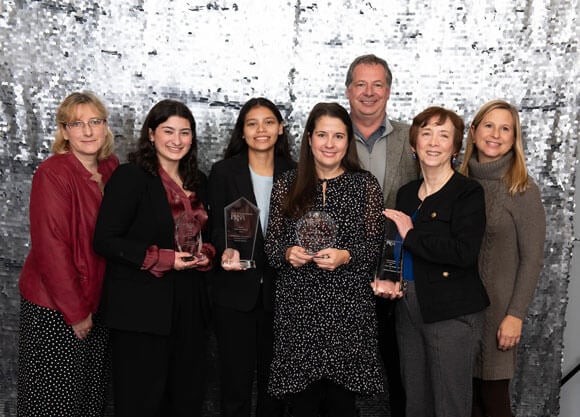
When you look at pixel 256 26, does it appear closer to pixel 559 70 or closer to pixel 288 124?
pixel 288 124

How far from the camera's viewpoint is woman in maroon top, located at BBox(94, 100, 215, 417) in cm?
209

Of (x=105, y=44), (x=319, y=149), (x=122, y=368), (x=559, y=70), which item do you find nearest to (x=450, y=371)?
(x=319, y=149)

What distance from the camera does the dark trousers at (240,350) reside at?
2254 mm

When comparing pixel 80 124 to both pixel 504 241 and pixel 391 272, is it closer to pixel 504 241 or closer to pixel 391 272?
pixel 391 272

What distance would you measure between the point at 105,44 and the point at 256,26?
0.76 metres

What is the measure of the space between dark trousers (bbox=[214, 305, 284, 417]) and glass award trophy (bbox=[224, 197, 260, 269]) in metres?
0.24

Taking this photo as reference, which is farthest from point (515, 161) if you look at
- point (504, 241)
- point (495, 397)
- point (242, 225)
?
point (242, 225)

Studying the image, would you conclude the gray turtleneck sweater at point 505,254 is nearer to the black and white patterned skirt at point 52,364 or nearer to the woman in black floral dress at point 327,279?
the woman in black floral dress at point 327,279

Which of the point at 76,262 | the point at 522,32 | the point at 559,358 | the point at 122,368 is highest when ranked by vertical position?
the point at 522,32

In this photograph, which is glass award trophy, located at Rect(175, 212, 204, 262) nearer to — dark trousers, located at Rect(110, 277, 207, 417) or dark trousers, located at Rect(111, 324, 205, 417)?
dark trousers, located at Rect(110, 277, 207, 417)

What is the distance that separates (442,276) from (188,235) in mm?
909

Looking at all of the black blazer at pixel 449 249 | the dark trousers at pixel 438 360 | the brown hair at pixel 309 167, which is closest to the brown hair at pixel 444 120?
the black blazer at pixel 449 249

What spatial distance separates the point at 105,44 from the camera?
115 inches

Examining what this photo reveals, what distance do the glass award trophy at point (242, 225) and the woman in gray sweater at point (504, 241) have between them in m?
0.87
